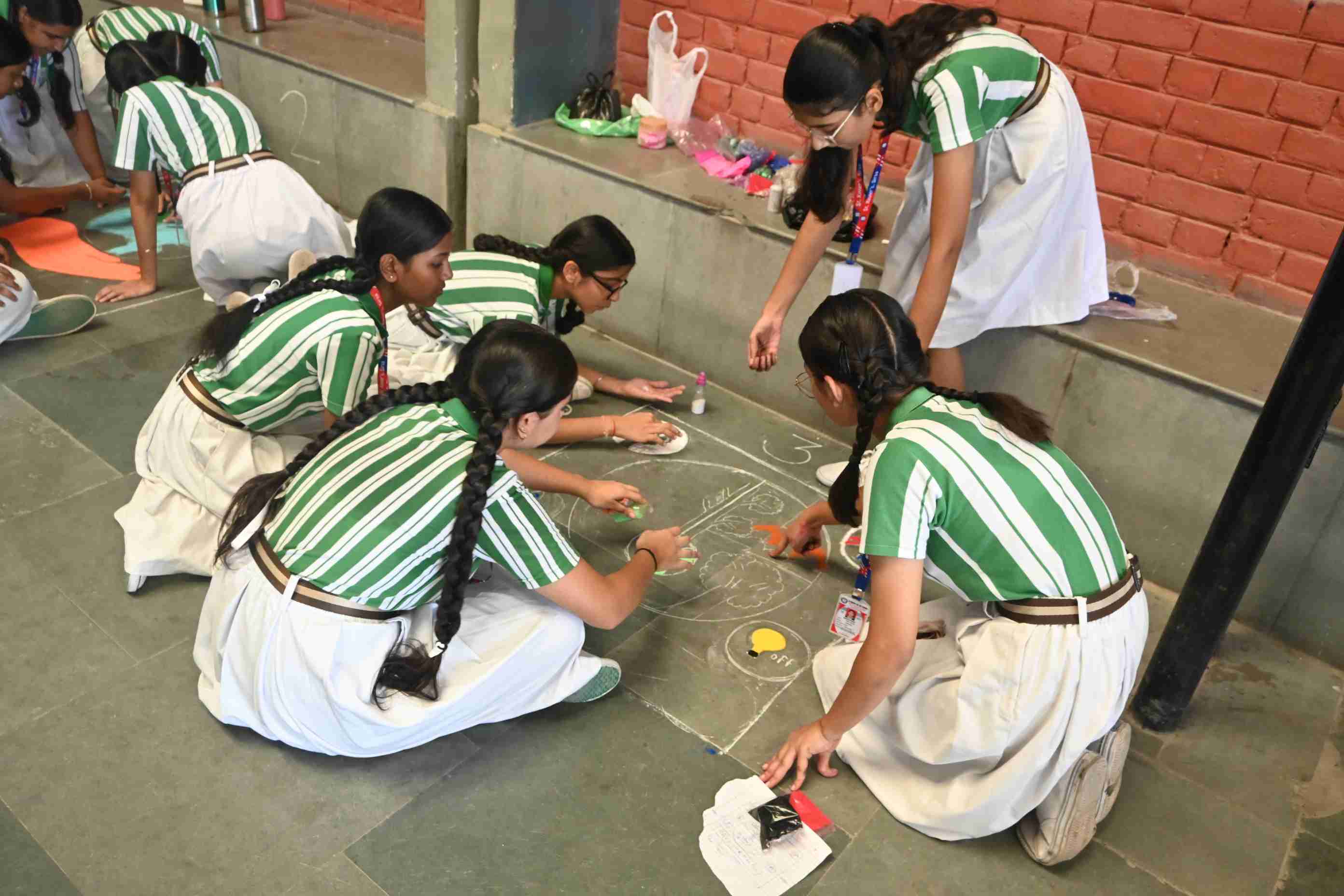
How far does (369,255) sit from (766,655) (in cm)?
143

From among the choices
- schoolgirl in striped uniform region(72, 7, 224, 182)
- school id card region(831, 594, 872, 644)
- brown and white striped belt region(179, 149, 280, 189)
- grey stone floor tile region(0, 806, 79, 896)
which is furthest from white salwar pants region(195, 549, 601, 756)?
schoolgirl in striped uniform region(72, 7, 224, 182)

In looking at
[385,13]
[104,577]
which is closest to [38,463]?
[104,577]

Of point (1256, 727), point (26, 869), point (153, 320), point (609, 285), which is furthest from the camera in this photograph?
point (153, 320)

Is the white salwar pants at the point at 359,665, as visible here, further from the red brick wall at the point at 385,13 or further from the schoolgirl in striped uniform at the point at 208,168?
the red brick wall at the point at 385,13

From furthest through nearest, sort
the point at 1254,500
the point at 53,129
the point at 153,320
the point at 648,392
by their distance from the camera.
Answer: the point at 53,129
the point at 153,320
the point at 648,392
the point at 1254,500

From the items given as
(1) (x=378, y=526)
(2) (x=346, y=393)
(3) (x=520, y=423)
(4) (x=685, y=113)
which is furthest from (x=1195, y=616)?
(4) (x=685, y=113)

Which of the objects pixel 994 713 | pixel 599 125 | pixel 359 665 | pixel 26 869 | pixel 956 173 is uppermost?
pixel 956 173

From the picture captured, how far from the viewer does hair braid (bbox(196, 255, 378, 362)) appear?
8.57 feet

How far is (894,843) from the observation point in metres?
2.14

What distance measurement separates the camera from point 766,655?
2609 mm

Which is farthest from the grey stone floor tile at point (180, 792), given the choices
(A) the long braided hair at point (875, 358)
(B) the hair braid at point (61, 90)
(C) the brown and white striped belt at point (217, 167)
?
(B) the hair braid at point (61, 90)

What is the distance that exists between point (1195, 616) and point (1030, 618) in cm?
59

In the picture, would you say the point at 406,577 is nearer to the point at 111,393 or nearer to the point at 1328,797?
the point at 111,393

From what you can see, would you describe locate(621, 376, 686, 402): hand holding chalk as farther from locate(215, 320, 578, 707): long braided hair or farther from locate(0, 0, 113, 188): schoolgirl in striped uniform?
locate(0, 0, 113, 188): schoolgirl in striped uniform
